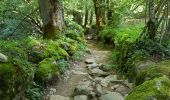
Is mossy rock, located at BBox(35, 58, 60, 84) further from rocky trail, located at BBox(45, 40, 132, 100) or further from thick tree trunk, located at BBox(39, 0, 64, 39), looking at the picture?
thick tree trunk, located at BBox(39, 0, 64, 39)

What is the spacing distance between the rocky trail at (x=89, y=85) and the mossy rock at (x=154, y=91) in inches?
101

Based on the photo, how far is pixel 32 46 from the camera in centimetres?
820

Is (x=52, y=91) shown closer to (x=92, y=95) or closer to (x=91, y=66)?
(x=92, y=95)

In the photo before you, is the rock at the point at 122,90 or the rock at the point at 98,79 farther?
the rock at the point at 98,79

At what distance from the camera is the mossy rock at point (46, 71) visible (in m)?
6.61

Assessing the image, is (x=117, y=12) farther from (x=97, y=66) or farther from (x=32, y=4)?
(x=97, y=66)

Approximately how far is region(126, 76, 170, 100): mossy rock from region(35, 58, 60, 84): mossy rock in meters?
3.47

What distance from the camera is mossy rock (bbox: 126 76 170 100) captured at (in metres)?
3.26

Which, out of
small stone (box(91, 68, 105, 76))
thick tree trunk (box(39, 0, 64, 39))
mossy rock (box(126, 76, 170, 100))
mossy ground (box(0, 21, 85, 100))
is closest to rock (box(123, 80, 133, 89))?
small stone (box(91, 68, 105, 76))

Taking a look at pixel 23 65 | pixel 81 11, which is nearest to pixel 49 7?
pixel 23 65

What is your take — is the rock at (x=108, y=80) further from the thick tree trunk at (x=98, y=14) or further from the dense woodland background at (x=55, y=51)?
the thick tree trunk at (x=98, y=14)

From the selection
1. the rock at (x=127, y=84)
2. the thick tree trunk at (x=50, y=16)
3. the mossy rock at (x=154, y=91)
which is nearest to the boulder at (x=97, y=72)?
the rock at (x=127, y=84)

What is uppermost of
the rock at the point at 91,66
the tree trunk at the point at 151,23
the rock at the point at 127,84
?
the tree trunk at the point at 151,23

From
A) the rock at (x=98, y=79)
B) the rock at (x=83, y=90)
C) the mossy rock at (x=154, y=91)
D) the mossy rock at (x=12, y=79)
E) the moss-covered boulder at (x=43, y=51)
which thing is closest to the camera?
the mossy rock at (x=154, y=91)
